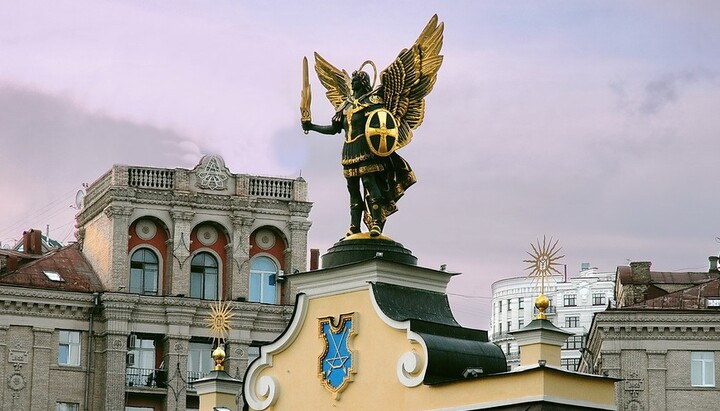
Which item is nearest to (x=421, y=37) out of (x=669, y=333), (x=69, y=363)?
(x=669, y=333)

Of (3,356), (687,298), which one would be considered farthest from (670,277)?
(3,356)

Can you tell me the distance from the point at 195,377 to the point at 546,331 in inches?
1680

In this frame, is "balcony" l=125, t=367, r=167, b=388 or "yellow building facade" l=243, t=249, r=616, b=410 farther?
"balcony" l=125, t=367, r=167, b=388

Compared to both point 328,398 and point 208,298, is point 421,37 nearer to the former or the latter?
point 328,398

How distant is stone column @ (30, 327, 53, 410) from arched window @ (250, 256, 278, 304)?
8.64 m

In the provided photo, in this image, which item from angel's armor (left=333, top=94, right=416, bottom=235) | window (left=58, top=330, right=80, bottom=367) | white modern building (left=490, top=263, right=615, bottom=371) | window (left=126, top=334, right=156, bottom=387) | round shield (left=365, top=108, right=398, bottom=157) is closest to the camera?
round shield (left=365, top=108, right=398, bottom=157)

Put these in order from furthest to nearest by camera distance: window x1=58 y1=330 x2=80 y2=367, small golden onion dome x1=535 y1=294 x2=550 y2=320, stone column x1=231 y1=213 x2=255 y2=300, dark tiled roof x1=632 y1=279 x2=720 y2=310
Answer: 1. stone column x1=231 y1=213 x2=255 y2=300
2. window x1=58 y1=330 x2=80 y2=367
3. dark tiled roof x1=632 y1=279 x2=720 y2=310
4. small golden onion dome x1=535 y1=294 x2=550 y2=320

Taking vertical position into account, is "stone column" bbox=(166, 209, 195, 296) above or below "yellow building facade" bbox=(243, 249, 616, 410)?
above

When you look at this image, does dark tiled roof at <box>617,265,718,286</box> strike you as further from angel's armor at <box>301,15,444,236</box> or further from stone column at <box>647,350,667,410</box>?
angel's armor at <box>301,15,444,236</box>

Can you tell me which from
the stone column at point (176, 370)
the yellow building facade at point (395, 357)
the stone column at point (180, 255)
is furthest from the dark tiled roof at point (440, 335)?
the stone column at point (180, 255)

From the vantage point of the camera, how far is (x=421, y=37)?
32.0 metres

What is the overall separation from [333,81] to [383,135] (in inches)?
93.3

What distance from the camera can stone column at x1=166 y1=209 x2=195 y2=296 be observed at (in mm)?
70062

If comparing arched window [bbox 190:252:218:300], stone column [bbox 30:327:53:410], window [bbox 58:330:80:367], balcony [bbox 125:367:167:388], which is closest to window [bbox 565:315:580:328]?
arched window [bbox 190:252:218:300]
